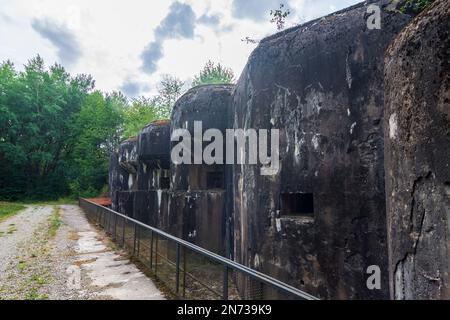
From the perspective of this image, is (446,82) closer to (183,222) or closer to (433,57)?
(433,57)

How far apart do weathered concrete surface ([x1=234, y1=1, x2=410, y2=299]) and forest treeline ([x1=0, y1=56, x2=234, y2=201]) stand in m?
29.8

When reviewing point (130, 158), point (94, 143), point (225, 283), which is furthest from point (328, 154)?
point (94, 143)

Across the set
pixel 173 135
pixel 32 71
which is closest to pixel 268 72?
pixel 173 135

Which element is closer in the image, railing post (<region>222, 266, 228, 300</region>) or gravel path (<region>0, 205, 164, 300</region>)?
railing post (<region>222, 266, 228, 300</region>)

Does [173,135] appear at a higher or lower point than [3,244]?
higher

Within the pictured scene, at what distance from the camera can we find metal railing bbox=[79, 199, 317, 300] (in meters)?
2.60

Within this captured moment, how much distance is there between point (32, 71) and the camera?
3366 centimetres

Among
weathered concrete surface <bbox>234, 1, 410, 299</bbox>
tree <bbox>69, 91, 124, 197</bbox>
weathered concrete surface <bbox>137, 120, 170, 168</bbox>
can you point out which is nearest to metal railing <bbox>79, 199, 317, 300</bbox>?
weathered concrete surface <bbox>234, 1, 410, 299</bbox>

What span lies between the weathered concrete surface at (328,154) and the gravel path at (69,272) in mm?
2017

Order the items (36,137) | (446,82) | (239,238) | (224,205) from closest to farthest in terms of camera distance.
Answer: (446,82) < (239,238) < (224,205) < (36,137)

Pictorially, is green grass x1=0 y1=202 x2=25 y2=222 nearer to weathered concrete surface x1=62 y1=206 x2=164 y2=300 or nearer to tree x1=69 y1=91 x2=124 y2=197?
tree x1=69 y1=91 x2=124 y2=197

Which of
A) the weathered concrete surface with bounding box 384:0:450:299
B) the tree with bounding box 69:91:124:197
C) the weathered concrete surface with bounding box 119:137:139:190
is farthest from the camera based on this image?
the tree with bounding box 69:91:124:197

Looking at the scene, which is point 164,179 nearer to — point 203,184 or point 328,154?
point 203,184
